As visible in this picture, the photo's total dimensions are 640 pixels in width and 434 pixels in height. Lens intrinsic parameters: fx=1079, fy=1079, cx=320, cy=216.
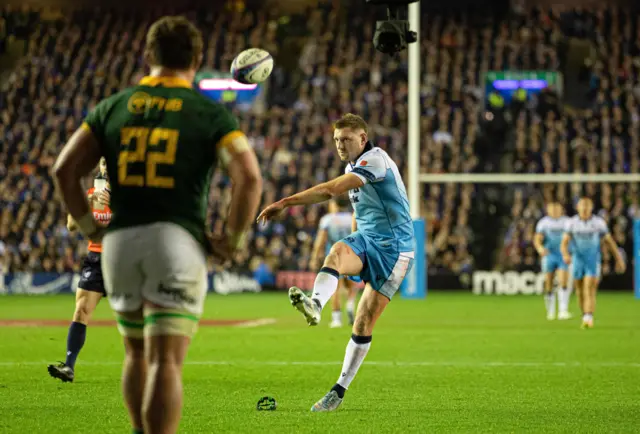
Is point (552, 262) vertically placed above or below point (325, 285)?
below

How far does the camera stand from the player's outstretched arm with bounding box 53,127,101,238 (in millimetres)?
4965

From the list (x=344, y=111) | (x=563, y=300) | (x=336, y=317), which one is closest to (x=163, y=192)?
(x=336, y=317)

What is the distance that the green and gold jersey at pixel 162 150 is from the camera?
4.85 meters

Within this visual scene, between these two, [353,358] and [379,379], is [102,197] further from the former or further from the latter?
[379,379]

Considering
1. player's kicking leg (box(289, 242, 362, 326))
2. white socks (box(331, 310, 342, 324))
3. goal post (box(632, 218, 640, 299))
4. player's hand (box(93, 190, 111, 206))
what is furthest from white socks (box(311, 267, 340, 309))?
goal post (box(632, 218, 640, 299))

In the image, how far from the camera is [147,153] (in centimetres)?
485

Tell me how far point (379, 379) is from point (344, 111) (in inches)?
978

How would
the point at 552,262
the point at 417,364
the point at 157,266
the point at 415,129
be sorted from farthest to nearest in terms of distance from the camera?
the point at 415,129
the point at 552,262
the point at 417,364
the point at 157,266

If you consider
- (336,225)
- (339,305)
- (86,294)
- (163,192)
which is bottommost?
(339,305)

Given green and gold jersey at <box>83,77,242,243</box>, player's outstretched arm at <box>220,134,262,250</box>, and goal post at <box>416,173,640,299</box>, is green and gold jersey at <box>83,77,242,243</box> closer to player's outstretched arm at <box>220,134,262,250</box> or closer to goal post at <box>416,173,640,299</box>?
player's outstretched arm at <box>220,134,262,250</box>

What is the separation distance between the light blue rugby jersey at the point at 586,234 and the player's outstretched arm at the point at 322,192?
11949 millimetres

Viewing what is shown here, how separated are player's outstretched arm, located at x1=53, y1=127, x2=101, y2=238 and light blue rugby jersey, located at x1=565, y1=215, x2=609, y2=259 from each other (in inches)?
609

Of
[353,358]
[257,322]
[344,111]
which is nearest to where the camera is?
[353,358]

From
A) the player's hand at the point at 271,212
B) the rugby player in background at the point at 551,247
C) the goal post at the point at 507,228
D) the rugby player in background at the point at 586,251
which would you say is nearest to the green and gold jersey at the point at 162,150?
the player's hand at the point at 271,212
